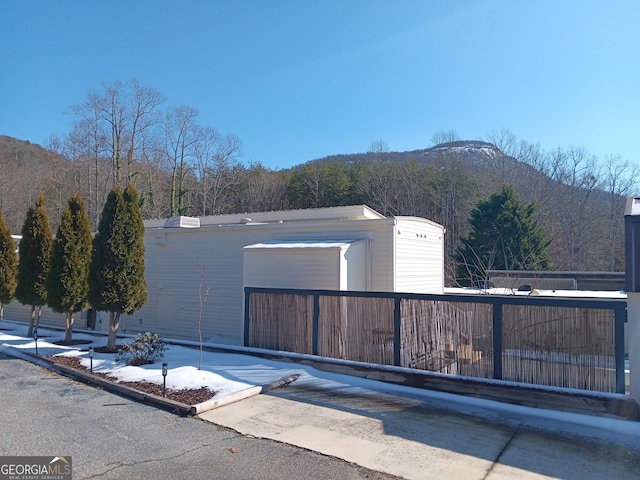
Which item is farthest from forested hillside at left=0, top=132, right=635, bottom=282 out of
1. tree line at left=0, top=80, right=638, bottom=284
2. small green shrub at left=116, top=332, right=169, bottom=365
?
small green shrub at left=116, top=332, right=169, bottom=365

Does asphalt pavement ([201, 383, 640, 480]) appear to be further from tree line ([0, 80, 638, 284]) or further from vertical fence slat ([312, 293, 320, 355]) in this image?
tree line ([0, 80, 638, 284])

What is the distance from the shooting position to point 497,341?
6.76m

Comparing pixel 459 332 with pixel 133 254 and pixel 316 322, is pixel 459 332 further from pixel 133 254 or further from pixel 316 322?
pixel 133 254

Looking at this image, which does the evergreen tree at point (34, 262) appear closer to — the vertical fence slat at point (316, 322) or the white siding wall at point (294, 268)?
the white siding wall at point (294, 268)

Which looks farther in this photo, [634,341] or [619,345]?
[619,345]

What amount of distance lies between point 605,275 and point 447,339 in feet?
55.8

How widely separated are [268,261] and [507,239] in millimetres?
19722

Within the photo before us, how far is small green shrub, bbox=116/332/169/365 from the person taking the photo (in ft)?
28.4

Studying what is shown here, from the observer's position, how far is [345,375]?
7.83m

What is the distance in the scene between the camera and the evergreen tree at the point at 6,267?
14.7 meters

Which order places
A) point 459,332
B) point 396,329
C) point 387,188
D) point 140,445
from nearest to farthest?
point 140,445
point 459,332
point 396,329
point 387,188

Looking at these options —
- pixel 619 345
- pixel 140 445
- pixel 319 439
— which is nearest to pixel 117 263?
pixel 140 445

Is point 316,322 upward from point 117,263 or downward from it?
downward

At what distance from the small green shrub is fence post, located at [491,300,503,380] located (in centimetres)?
586
